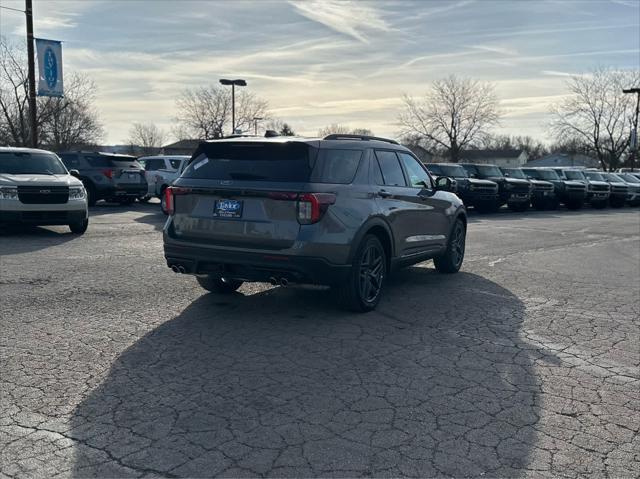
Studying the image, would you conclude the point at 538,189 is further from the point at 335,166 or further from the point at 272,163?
the point at 272,163

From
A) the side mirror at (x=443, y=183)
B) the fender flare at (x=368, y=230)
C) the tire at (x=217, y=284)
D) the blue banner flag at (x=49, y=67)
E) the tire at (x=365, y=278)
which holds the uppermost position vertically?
the blue banner flag at (x=49, y=67)

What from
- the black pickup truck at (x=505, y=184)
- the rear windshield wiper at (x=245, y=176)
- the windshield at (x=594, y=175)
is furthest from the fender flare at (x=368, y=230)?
the windshield at (x=594, y=175)

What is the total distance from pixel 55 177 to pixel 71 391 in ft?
29.4

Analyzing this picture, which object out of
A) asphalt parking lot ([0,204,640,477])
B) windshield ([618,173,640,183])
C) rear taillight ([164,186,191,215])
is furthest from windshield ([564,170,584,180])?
rear taillight ([164,186,191,215])

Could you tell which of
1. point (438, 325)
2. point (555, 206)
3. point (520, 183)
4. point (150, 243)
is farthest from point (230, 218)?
point (555, 206)

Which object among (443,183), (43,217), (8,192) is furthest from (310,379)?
(8,192)

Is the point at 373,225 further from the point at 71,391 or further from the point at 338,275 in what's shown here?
the point at 71,391

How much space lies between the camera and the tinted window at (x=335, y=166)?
570 centimetres

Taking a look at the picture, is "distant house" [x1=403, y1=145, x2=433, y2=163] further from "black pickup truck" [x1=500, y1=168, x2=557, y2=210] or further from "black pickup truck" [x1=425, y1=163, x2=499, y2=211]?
"black pickup truck" [x1=425, y1=163, x2=499, y2=211]

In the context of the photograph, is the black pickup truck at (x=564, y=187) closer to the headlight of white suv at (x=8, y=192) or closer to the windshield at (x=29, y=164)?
the windshield at (x=29, y=164)

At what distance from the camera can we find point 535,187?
24.2 m

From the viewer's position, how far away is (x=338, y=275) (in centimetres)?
569

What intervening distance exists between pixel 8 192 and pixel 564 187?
72.2ft

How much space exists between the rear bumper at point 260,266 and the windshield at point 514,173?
1970 centimetres
